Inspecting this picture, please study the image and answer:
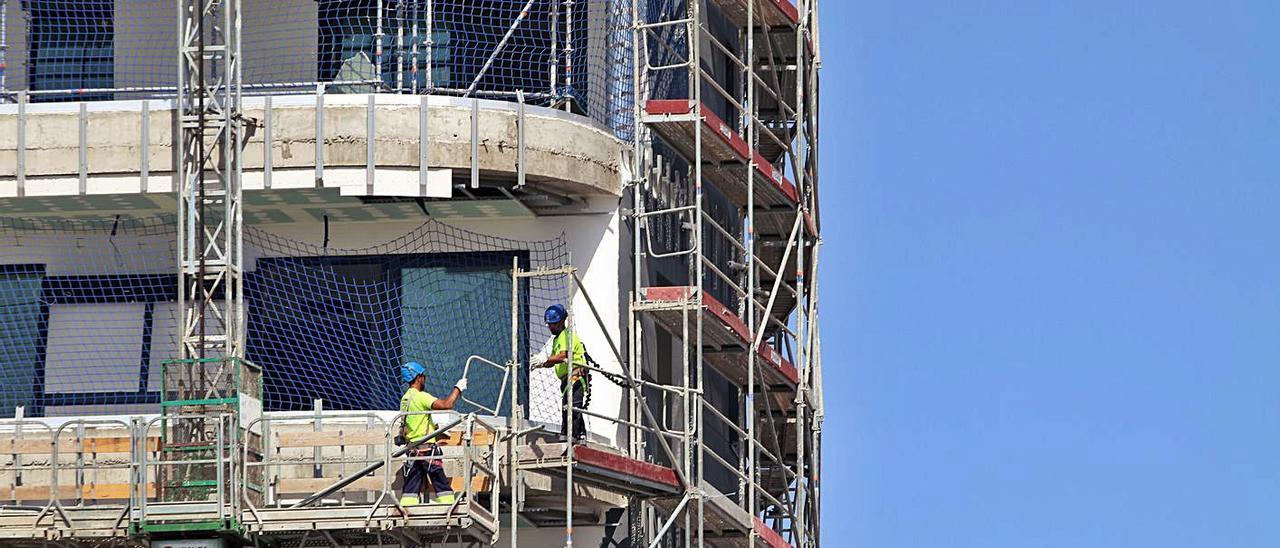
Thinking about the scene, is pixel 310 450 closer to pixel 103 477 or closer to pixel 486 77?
pixel 103 477

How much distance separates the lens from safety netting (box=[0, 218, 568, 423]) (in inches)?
1753

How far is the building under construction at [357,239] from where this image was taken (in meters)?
42.0

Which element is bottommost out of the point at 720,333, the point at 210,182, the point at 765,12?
the point at 720,333

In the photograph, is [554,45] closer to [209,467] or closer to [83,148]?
[83,148]

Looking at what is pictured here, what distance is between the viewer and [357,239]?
45.4 metres

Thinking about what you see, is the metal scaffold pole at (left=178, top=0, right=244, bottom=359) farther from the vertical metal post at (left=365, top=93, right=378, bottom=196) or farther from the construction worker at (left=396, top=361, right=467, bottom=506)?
the construction worker at (left=396, top=361, right=467, bottom=506)

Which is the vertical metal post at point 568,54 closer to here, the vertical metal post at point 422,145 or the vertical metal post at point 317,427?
the vertical metal post at point 422,145

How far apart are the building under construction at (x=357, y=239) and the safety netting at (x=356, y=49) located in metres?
0.04

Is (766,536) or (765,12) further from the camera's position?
(765,12)

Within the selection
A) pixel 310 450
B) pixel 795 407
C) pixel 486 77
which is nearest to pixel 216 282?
pixel 310 450

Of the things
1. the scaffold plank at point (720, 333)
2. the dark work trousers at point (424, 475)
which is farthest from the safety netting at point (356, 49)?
the dark work trousers at point (424, 475)

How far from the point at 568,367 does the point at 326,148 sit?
5374 millimetres

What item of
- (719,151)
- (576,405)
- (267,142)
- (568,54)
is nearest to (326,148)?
(267,142)

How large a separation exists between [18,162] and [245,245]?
134 inches
